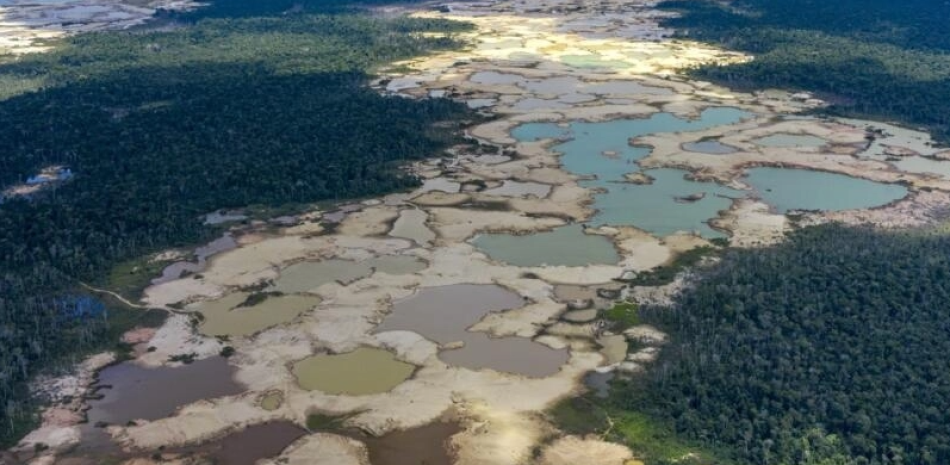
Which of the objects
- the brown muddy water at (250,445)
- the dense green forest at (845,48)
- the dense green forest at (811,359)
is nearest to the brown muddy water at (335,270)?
the brown muddy water at (250,445)

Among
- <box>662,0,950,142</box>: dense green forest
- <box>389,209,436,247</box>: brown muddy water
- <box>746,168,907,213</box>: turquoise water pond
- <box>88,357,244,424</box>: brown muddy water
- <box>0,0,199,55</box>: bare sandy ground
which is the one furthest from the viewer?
<box>0,0,199,55</box>: bare sandy ground

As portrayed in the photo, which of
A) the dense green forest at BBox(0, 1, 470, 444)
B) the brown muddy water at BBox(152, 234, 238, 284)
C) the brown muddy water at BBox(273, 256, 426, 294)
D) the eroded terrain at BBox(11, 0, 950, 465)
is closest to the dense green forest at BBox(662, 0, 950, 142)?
the eroded terrain at BBox(11, 0, 950, 465)

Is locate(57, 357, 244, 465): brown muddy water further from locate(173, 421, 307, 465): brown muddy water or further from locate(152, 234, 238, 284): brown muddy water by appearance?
locate(152, 234, 238, 284): brown muddy water

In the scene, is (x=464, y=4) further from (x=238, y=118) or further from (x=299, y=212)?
(x=299, y=212)

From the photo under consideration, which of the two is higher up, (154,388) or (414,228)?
(414,228)

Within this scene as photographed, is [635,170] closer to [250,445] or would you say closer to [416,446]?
[416,446]

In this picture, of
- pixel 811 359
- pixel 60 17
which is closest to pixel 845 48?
pixel 811 359
